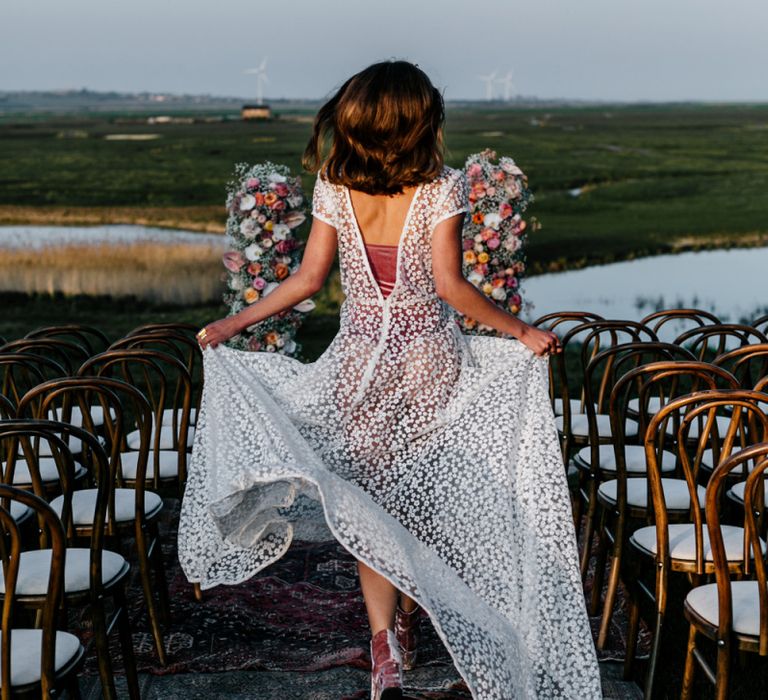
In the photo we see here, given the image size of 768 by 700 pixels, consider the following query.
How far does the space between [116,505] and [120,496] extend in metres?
0.11

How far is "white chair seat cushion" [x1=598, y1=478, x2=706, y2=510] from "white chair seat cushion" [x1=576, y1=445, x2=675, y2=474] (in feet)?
0.81

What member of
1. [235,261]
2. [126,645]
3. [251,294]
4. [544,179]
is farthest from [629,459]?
[544,179]

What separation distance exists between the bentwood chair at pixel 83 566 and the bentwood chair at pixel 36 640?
181 millimetres

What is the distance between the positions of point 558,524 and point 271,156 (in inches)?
1946

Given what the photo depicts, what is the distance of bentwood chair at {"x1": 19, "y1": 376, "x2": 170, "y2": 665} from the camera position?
376 cm

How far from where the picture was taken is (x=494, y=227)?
7.27 m

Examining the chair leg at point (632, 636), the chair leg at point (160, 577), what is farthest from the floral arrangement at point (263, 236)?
the chair leg at point (632, 636)

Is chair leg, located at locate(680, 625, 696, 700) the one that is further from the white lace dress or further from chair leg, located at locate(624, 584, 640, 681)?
chair leg, located at locate(624, 584, 640, 681)

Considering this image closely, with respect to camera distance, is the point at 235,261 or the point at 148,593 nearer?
the point at 148,593

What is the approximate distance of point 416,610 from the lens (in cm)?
402

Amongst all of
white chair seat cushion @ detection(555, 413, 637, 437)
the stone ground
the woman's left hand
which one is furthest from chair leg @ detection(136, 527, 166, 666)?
white chair seat cushion @ detection(555, 413, 637, 437)

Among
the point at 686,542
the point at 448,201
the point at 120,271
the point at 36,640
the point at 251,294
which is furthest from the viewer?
the point at 120,271

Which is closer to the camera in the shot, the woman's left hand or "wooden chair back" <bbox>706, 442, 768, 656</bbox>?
"wooden chair back" <bbox>706, 442, 768, 656</bbox>

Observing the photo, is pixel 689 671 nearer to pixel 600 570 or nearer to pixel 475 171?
pixel 600 570
